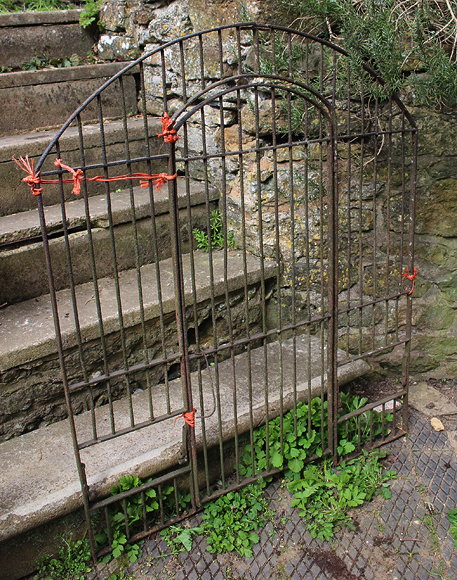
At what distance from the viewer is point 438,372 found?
12.8 ft

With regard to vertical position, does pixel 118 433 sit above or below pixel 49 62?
below

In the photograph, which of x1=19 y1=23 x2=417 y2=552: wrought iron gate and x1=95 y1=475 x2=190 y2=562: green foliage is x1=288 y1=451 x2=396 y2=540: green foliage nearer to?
x1=19 y1=23 x2=417 y2=552: wrought iron gate

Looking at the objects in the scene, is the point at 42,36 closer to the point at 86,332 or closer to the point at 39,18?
the point at 39,18

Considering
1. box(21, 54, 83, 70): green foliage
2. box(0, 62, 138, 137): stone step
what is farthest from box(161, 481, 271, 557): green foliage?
box(21, 54, 83, 70): green foliage

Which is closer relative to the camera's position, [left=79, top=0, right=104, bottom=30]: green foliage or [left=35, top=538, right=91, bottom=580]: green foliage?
[left=35, top=538, right=91, bottom=580]: green foliage

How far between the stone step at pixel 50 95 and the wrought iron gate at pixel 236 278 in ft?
0.55

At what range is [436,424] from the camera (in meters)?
3.52

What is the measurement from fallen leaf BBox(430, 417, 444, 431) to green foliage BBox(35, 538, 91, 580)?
206 centimetres

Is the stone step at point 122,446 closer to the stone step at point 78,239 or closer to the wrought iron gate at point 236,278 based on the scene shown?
the wrought iron gate at point 236,278

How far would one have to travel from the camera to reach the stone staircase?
8.57 ft

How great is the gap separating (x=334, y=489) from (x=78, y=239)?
1949mm

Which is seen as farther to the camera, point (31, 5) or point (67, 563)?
point (31, 5)

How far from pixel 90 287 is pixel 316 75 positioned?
5.80 feet

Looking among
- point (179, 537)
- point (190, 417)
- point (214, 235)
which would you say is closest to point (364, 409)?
point (190, 417)
